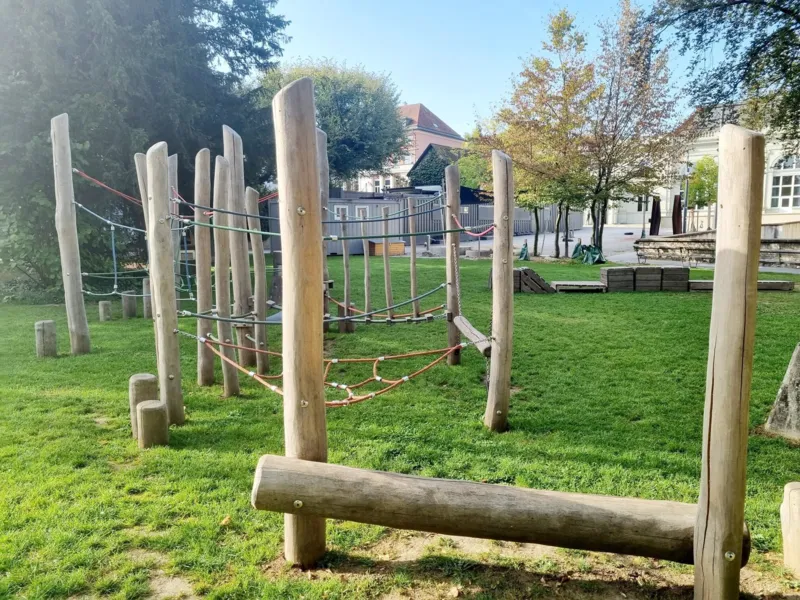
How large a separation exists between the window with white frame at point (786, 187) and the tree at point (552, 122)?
2337 cm

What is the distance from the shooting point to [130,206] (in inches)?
580

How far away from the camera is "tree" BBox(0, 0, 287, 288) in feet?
38.9

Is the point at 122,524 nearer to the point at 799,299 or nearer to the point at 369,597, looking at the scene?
the point at 369,597

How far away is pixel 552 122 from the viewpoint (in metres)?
20.0

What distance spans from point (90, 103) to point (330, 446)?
1126 cm

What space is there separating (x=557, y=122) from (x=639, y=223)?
109 ft

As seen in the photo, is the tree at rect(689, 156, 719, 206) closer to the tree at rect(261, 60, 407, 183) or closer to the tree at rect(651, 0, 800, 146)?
the tree at rect(261, 60, 407, 183)

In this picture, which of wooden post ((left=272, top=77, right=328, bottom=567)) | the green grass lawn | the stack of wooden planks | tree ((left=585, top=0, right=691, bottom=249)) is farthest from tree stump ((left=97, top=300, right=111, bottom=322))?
tree ((left=585, top=0, right=691, bottom=249))

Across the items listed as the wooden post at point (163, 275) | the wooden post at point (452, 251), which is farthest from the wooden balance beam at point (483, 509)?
the wooden post at point (452, 251)

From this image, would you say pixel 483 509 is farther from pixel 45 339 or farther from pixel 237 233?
pixel 45 339

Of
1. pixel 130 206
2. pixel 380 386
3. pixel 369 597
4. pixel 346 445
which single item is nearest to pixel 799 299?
pixel 380 386

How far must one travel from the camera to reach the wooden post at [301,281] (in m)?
2.72

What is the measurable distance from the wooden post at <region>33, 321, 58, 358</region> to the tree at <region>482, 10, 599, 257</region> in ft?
51.9

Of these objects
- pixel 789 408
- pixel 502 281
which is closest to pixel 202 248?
pixel 502 281
